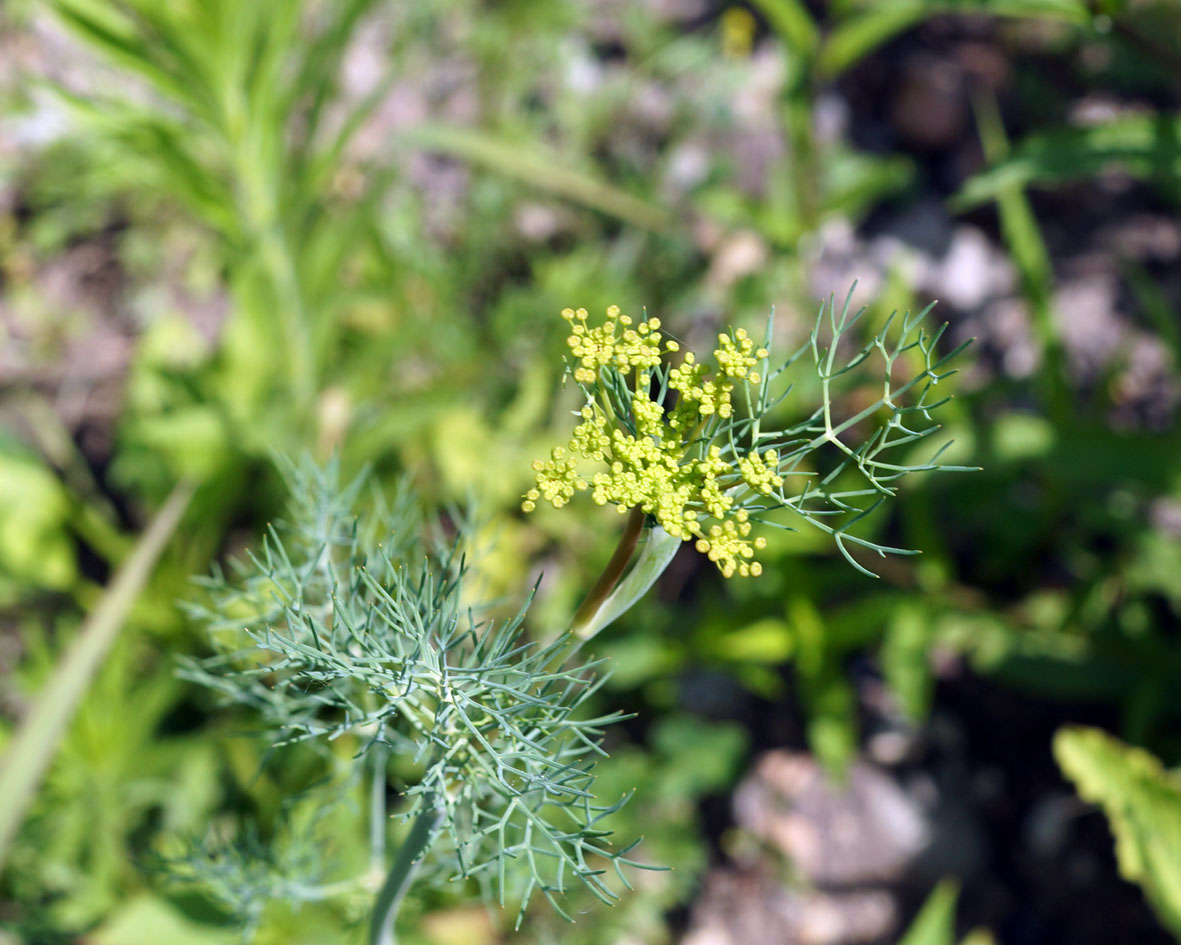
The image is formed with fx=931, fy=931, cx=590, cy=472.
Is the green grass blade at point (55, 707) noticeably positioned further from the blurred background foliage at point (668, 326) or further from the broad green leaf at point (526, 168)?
the broad green leaf at point (526, 168)

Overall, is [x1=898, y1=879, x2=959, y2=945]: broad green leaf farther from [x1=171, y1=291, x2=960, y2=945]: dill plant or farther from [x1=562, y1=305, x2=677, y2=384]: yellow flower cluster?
[x1=562, y1=305, x2=677, y2=384]: yellow flower cluster

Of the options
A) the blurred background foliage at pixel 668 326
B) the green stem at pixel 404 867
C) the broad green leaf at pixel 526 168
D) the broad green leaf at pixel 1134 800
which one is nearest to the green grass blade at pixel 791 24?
the blurred background foliage at pixel 668 326

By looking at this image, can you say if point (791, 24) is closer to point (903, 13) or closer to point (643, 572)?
point (903, 13)

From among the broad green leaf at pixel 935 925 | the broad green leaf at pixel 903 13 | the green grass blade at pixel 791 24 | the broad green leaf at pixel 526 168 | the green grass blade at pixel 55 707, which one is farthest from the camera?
the broad green leaf at pixel 526 168

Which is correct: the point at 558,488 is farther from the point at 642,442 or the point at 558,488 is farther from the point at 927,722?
the point at 927,722

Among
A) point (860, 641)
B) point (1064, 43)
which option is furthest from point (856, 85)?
point (860, 641)

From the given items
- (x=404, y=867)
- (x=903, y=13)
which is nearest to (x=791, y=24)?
(x=903, y=13)
